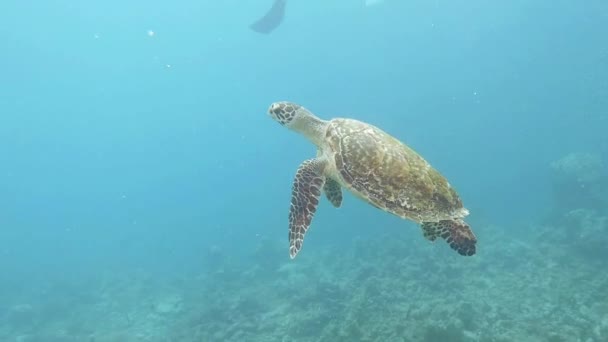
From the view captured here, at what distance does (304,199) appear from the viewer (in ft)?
16.6

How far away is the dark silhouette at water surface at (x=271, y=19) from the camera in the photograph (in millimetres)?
27469

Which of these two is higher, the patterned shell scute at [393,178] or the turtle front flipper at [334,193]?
the turtle front flipper at [334,193]

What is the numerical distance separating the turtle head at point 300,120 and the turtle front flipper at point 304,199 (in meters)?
0.73

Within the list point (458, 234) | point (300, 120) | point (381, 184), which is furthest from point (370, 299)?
point (381, 184)

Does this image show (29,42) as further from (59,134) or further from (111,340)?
(111,340)

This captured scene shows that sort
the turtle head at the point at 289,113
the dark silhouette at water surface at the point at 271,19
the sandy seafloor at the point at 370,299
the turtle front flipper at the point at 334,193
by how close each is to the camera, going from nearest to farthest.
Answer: the turtle front flipper at the point at 334,193
the turtle head at the point at 289,113
the sandy seafloor at the point at 370,299
the dark silhouette at water surface at the point at 271,19

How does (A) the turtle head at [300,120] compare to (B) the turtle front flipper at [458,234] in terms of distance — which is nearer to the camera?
(B) the turtle front flipper at [458,234]

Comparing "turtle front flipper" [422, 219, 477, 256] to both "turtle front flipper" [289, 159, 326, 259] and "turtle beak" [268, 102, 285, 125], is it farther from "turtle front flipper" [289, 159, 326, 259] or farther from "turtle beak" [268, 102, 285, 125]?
"turtle beak" [268, 102, 285, 125]

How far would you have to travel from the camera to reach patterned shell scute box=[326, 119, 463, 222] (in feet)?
14.7

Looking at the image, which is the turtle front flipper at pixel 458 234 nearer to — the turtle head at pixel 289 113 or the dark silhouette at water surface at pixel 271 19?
the turtle head at pixel 289 113

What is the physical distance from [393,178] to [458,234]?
933 mm

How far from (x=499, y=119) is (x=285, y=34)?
238ft

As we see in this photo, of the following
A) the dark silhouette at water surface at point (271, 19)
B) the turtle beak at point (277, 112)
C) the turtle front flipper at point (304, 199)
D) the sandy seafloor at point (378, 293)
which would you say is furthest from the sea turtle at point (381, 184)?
the dark silhouette at water surface at point (271, 19)

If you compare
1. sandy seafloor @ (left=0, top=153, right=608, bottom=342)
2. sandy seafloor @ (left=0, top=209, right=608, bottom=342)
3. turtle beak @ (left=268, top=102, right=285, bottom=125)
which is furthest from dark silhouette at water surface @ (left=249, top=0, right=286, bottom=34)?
turtle beak @ (left=268, top=102, right=285, bottom=125)
